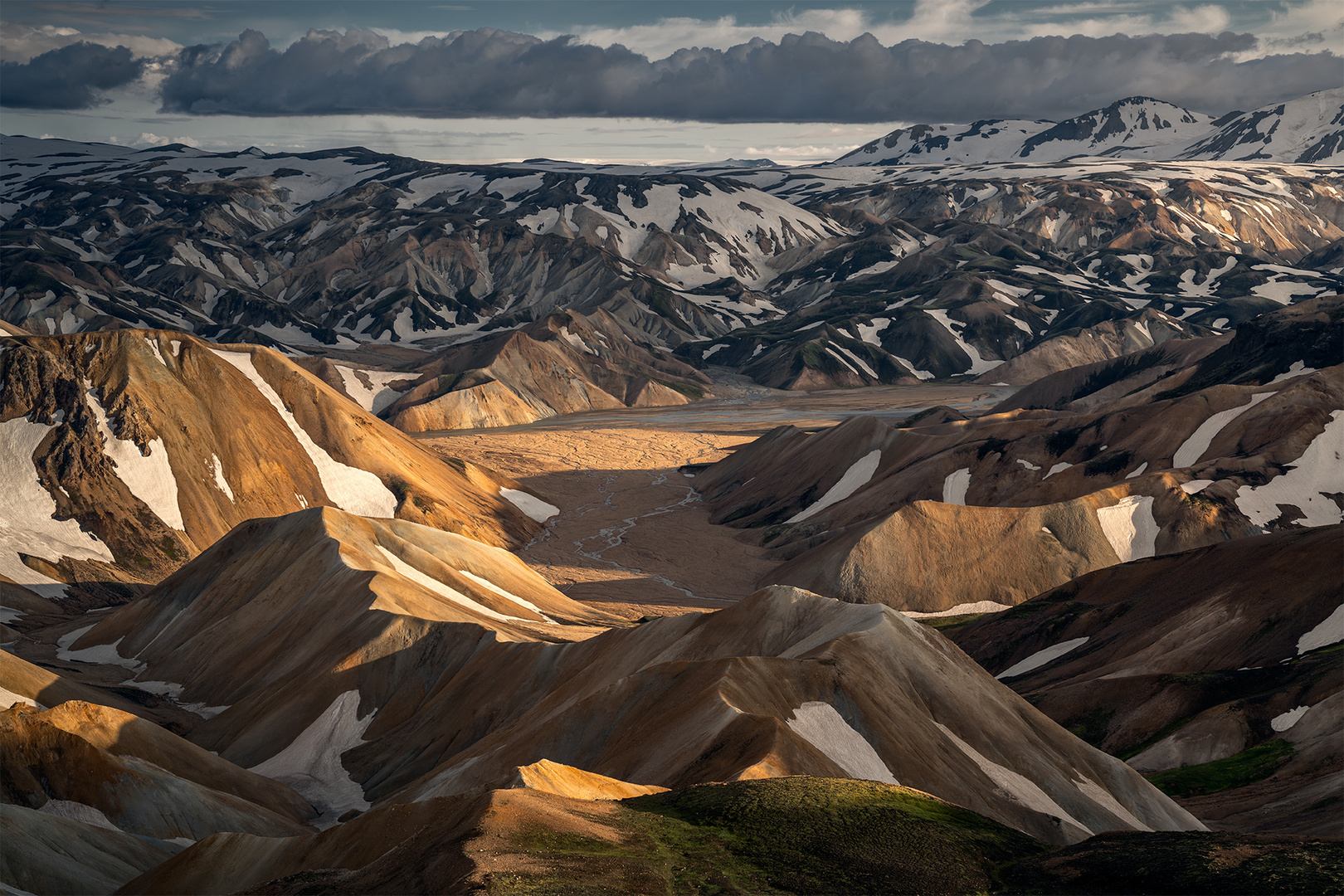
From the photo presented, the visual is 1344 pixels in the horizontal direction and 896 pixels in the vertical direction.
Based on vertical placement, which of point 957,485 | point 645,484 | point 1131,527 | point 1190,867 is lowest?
point 645,484

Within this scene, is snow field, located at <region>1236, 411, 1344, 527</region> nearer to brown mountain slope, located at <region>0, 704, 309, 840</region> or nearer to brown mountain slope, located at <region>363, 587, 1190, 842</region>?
brown mountain slope, located at <region>363, 587, 1190, 842</region>

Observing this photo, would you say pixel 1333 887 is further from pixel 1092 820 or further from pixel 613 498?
pixel 613 498

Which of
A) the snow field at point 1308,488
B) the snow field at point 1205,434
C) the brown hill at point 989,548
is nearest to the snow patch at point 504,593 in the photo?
the brown hill at point 989,548

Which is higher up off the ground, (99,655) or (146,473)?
(146,473)

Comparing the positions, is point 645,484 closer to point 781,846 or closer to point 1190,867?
point 781,846

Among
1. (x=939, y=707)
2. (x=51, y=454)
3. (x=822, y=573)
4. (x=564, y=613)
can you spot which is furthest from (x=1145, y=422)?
(x=51, y=454)

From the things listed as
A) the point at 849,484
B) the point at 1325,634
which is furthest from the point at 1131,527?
the point at 849,484
